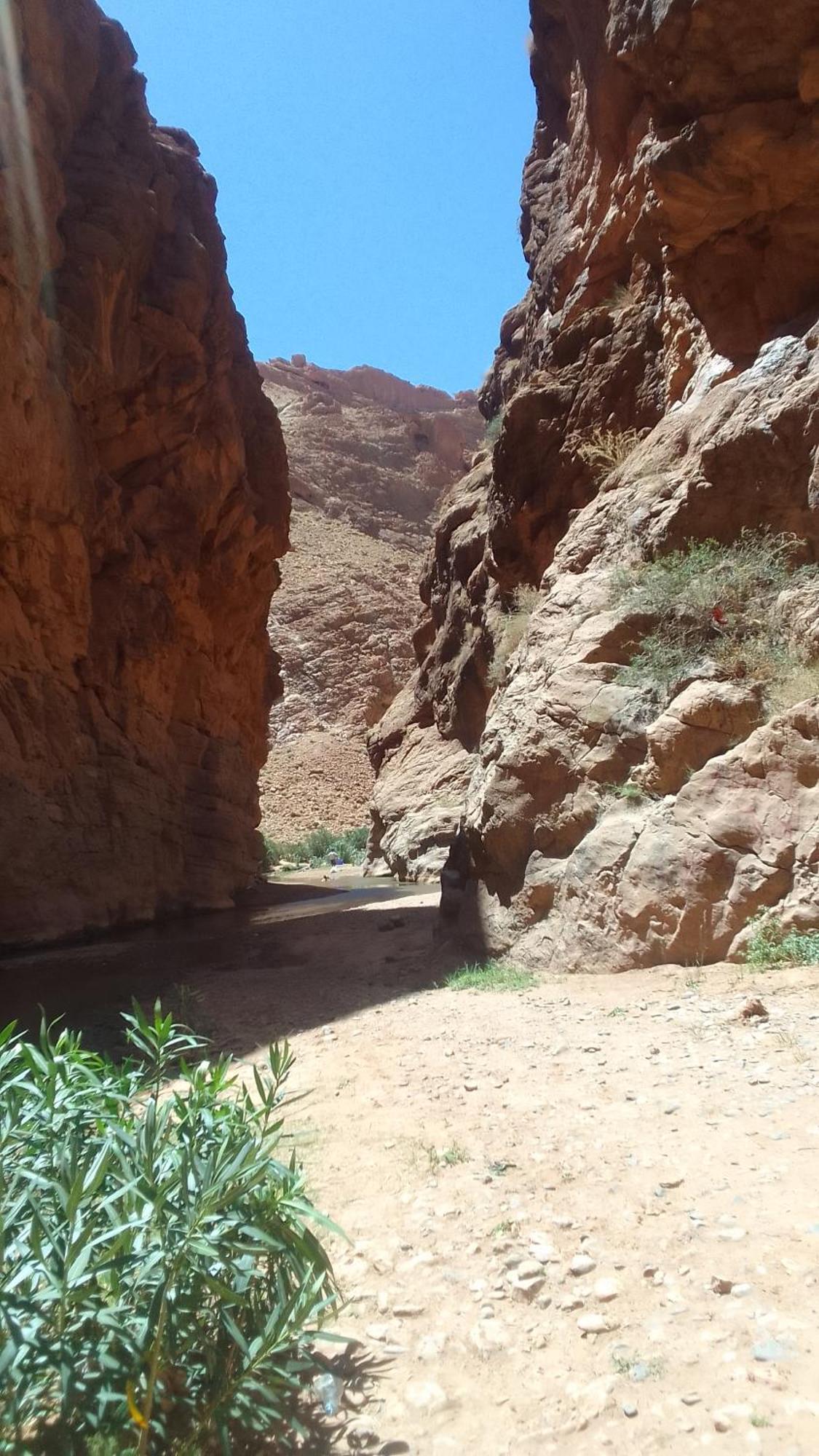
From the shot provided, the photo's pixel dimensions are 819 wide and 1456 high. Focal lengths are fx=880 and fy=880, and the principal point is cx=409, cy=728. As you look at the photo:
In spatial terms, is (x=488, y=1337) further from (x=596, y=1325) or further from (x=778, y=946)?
(x=778, y=946)

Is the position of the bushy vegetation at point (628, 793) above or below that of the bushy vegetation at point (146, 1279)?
above

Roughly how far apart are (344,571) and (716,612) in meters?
50.6

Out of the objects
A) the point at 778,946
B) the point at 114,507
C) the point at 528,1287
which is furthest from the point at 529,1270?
the point at 114,507

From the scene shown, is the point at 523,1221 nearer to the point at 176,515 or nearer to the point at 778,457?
the point at 778,457

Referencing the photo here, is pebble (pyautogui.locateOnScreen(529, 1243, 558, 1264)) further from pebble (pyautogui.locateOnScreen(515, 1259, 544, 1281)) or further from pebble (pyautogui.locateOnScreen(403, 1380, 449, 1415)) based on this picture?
pebble (pyautogui.locateOnScreen(403, 1380, 449, 1415))

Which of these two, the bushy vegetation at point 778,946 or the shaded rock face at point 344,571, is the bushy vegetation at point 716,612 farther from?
the shaded rock face at point 344,571

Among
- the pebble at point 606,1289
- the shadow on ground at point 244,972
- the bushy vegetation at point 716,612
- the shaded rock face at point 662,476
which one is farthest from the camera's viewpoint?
the shadow on ground at point 244,972

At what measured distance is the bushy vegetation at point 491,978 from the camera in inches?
260

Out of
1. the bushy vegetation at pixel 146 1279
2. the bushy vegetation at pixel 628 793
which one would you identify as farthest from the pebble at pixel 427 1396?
the bushy vegetation at pixel 628 793

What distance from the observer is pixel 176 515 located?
20062 millimetres

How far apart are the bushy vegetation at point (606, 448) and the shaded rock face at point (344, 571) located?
63.7ft

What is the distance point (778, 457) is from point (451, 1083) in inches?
232

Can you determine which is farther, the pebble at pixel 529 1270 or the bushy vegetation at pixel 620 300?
the bushy vegetation at pixel 620 300

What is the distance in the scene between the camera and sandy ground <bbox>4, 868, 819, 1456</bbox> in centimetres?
209
